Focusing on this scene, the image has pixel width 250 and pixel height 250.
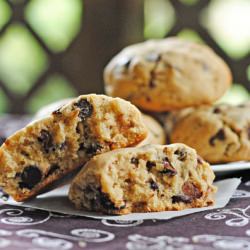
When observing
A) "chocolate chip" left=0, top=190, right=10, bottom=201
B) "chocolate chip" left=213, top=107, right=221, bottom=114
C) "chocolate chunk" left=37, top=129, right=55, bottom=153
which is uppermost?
"chocolate chip" left=213, top=107, right=221, bottom=114

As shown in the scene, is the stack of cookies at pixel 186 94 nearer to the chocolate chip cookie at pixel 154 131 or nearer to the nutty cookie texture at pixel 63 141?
the chocolate chip cookie at pixel 154 131

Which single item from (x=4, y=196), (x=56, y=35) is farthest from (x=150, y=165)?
(x=56, y=35)

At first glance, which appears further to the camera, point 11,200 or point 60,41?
point 60,41

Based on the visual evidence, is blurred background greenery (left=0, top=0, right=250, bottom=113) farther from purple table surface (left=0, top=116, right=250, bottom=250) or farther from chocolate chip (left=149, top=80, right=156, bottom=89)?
purple table surface (left=0, top=116, right=250, bottom=250)

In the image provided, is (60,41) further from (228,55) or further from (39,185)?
(39,185)

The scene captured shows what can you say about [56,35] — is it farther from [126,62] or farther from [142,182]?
[142,182]

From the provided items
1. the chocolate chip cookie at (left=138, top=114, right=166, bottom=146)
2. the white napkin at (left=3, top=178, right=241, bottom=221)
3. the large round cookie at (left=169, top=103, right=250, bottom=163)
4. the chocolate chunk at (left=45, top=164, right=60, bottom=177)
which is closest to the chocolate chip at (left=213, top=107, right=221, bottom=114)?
the large round cookie at (left=169, top=103, right=250, bottom=163)

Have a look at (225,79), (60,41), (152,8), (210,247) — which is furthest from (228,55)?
(210,247)
